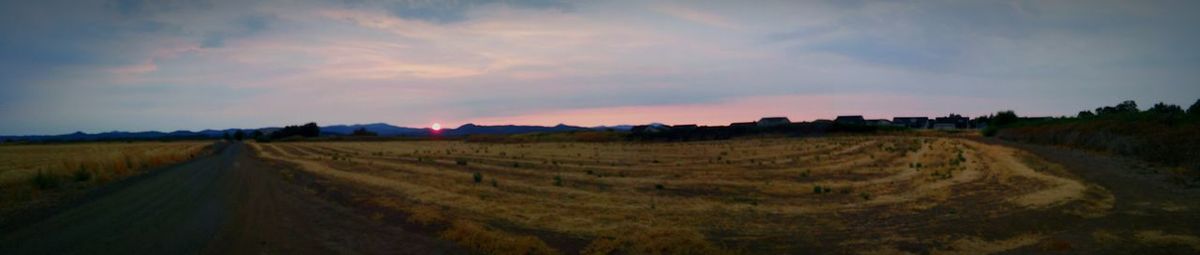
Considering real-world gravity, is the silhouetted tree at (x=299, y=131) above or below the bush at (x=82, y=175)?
above

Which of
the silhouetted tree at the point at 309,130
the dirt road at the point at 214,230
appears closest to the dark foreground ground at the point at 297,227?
the dirt road at the point at 214,230

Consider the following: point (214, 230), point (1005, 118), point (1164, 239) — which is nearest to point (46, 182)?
point (214, 230)

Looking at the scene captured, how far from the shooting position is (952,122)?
14762 cm

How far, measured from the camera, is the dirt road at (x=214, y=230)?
9203 mm

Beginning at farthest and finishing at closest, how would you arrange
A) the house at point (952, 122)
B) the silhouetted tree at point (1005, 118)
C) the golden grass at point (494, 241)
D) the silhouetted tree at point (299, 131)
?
the silhouetted tree at point (299, 131), the house at point (952, 122), the silhouetted tree at point (1005, 118), the golden grass at point (494, 241)

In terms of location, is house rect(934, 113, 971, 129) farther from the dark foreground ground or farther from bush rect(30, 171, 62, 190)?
bush rect(30, 171, 62, 190)

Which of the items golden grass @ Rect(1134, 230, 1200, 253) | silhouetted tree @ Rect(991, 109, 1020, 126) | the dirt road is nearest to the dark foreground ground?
the dirt road

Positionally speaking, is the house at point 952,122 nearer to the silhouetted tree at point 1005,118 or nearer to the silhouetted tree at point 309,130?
the silhouetted tree at point 1005,118

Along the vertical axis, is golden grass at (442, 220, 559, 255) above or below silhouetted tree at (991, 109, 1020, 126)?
below

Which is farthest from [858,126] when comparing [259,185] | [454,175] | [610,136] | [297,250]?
[297,250]

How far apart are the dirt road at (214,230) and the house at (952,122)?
153 meters

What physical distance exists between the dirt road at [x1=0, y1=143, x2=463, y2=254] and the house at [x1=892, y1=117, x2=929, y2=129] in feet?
549

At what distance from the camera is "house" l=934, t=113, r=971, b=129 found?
14306cm

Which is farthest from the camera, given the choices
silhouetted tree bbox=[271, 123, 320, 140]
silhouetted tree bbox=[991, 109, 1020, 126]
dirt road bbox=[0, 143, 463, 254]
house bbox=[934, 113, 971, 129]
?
silhouetted tree bbox=[271, 123, 320, 140]
